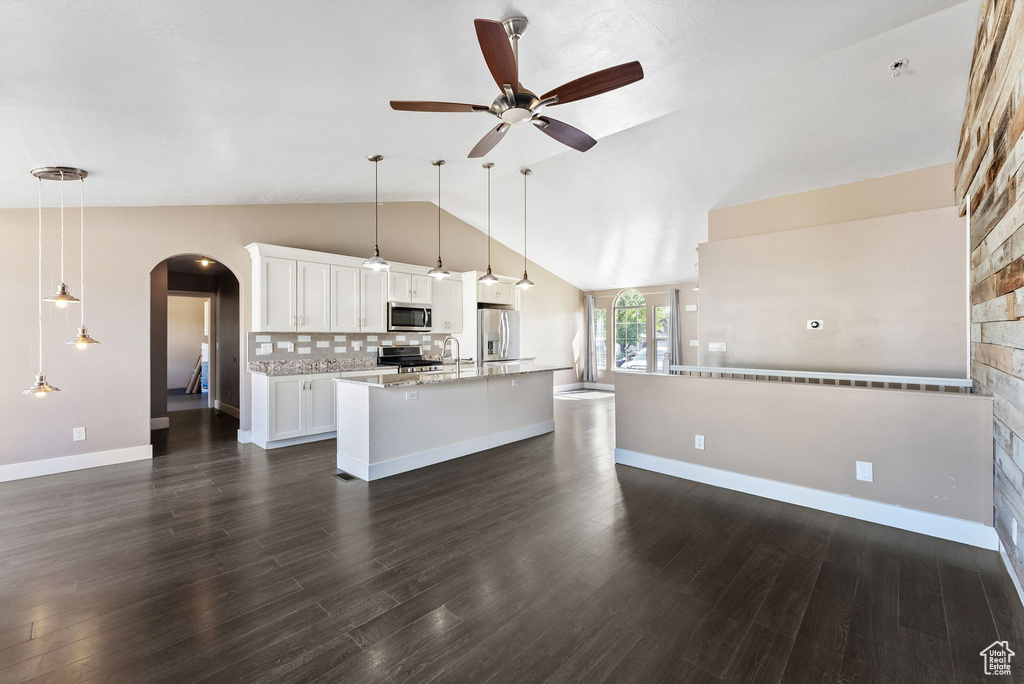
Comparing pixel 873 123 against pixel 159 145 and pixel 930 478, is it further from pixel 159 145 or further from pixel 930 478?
pixel 159 145

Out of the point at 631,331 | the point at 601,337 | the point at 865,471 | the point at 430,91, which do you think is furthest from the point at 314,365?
the point at 631,331

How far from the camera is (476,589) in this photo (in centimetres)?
206

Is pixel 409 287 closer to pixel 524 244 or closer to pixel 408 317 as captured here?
pixel 408 317

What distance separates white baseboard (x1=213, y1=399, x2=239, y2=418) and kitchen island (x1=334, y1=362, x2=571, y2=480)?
12.0 feet

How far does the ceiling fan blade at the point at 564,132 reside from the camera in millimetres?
2412

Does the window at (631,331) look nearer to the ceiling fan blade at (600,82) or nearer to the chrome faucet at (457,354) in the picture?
the chrome faucet at (457,354)

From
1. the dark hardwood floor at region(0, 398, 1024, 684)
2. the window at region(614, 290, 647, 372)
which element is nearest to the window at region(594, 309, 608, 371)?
the window at region(614, 290, 647, 372)

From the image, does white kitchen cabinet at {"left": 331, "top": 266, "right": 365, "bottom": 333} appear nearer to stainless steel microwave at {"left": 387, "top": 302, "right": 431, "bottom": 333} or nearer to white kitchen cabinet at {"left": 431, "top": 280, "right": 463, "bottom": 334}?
stainless steel microwave at {"left": 387, "top": 302, "right": 431, "bottom": 333}

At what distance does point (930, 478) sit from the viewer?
8.69 ft

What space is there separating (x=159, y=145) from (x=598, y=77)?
2.89m

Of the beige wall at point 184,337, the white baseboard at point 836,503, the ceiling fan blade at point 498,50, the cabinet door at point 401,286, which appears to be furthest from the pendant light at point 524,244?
the beige wall at point 184,337

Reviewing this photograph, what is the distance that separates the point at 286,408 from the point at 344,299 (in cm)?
150

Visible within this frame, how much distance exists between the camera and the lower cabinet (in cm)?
470

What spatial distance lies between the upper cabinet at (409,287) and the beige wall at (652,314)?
383 centimetres
